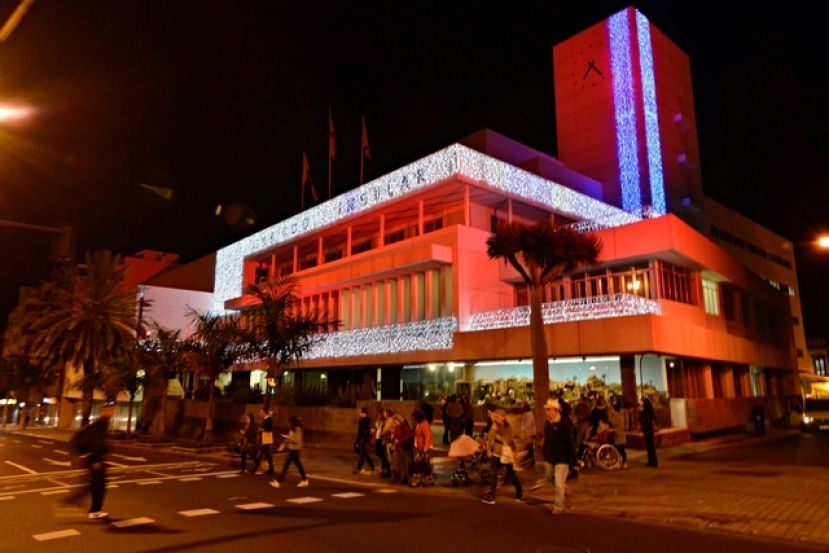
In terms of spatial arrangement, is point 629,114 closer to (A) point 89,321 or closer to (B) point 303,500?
(A) point 89,321

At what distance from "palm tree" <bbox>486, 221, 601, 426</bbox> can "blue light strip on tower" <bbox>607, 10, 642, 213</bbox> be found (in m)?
26.3

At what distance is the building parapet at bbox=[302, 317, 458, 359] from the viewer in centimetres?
2825

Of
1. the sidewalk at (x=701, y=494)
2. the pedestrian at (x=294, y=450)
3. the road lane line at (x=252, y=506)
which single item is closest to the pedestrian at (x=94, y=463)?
the road lane line at (x=252, y=506)

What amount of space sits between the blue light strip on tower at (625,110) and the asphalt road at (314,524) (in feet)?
110

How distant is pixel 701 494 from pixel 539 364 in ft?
18.4

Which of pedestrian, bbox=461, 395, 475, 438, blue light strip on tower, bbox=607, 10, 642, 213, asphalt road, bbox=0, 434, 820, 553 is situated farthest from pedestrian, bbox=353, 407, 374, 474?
blue light strip on tower, bbox=607, 10, 642, 213

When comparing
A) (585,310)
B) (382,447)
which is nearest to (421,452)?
(382,447)

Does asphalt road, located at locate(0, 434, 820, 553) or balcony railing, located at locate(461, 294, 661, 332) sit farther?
balcony railing, located at locate(461, 294, 661, 332)

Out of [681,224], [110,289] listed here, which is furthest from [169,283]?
[681,224]

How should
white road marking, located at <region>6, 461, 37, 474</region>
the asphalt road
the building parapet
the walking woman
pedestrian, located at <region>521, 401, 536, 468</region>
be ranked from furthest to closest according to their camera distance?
the building parapet → white road marking, located at <region>6, 461, 37, 474</region> → the walking woman → pedestrian, located at <region>521, 401, 536, 468</region> → the asphalt road

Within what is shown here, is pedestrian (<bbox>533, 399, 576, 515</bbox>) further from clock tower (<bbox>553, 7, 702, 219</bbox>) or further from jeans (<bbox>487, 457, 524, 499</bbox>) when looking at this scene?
clock tower (<bbox>553, 7, 702, 219</bbox>)

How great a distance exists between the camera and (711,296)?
30.3 metres

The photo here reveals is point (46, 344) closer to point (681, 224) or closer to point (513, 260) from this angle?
point (513, 260)

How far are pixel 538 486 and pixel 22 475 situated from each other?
45.4 feet
